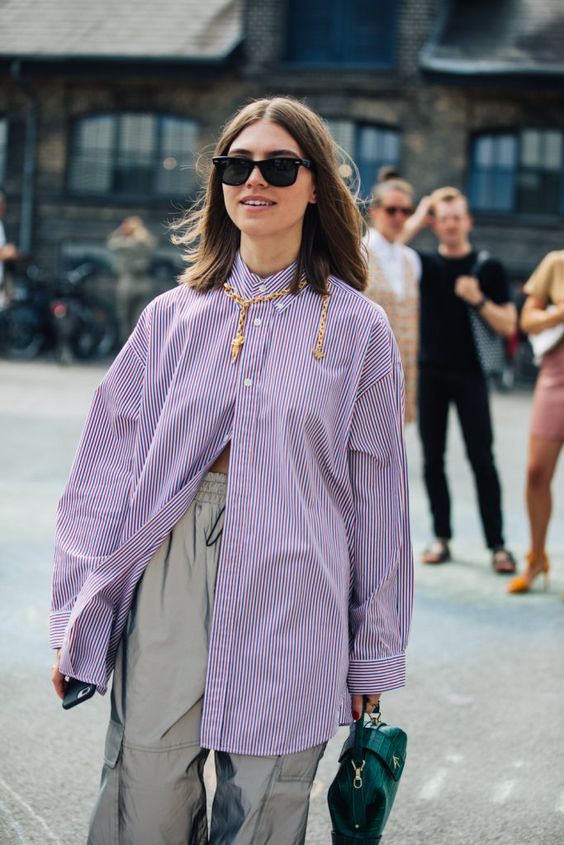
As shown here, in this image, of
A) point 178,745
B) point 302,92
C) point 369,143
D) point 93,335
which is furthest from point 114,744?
point 302,92

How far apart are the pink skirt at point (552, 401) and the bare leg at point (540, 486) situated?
47mm

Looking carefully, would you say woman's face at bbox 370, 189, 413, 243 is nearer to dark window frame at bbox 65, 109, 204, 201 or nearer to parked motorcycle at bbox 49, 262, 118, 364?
parked motorcycle at bbox 49, 262, 118, 364

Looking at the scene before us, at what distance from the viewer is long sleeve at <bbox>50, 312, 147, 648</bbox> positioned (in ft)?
8.68

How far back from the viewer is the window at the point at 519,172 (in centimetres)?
2348

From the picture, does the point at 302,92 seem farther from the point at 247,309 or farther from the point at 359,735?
the point at 359,735

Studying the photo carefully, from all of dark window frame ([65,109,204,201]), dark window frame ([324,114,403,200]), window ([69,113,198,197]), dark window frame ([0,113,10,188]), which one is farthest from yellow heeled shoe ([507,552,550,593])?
dark window frame ([0,113,10,188])

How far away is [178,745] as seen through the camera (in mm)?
2508

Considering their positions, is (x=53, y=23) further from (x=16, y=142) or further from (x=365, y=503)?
(x=365, y=503)

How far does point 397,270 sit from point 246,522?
14.8 feet

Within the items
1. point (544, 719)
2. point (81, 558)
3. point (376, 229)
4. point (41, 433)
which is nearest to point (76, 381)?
point (41, 433)

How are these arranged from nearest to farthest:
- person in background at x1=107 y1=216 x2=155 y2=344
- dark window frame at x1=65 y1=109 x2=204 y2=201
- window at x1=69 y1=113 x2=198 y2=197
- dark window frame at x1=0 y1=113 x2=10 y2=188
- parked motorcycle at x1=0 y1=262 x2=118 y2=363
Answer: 1. parked motorcycle at x1=0 y1=262 x2=118 y2=363
2. person in background at x1=107 y1=216 x2=155 y2=344
3. dark window frame at x1=65 y1=109 x2=204 y2=201
4. window at x1=69 y1=113 x2=198 y2=197
5. dark window frame at x1=0 y1=113 x2=10 y2=188

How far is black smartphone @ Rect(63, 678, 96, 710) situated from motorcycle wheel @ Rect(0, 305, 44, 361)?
17522 millimetres

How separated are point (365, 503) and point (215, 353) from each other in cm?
45

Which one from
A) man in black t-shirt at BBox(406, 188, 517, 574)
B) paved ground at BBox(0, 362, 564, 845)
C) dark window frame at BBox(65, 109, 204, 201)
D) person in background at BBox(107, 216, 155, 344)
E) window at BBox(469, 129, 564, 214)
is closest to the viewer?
paved ground at BBox(0, 362, 564, 845)
